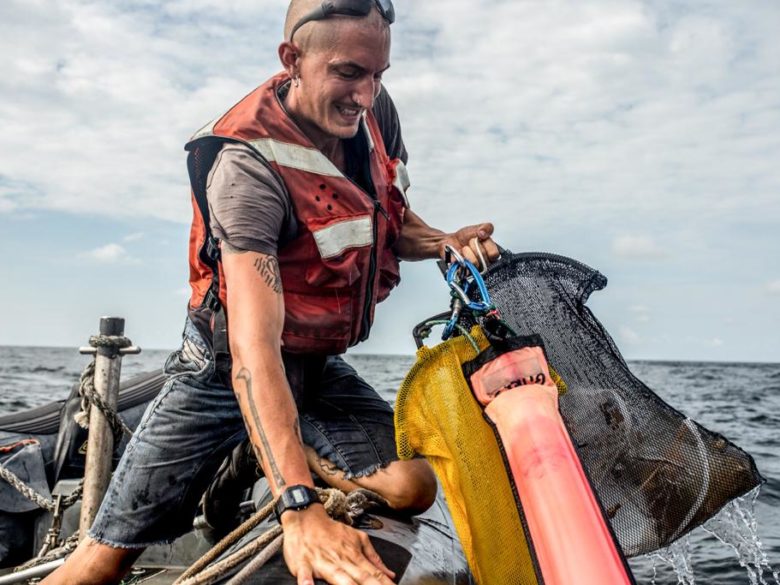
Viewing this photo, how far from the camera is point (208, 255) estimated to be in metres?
3.15

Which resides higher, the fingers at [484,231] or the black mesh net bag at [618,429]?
the fingers at [484,231]

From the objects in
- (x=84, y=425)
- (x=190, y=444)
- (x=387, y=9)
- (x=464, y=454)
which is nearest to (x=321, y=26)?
(x=387, y=9)

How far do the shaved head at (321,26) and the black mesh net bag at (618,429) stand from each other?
1.08m

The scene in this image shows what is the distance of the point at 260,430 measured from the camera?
2566 mm

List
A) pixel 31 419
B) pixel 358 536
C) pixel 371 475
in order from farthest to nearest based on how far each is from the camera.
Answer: pixel 31 419, pixel 371 475, pixel 358 536

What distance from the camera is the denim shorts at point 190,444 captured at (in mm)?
3252

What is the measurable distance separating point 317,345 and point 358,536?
1.10 m

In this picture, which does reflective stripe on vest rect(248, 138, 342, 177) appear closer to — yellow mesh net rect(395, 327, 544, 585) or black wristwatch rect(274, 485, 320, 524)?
yellow mesh net rect(395, 327, 544, 585)

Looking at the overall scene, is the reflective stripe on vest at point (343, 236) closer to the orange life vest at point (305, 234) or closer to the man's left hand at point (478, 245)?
the orange life vest at point (305, 234)

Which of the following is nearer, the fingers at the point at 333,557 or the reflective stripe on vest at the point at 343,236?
the fingers at the point at 333,557

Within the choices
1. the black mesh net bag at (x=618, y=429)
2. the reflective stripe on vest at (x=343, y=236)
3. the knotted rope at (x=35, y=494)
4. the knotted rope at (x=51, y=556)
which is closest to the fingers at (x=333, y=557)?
the black mesh net bag at (x=618, y=429)

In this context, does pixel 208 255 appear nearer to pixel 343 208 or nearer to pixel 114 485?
pixel 343 208

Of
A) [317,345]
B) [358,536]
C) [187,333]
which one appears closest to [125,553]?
[187,333]

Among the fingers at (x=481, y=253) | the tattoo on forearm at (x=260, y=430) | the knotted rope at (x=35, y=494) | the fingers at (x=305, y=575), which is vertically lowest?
the fingers at (x=305, y=575)
